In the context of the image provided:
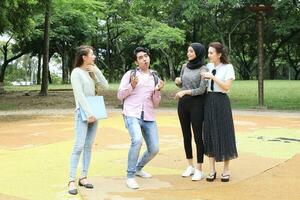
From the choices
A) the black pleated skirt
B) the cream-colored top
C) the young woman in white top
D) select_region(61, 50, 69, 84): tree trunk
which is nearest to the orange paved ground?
the young woman in white top

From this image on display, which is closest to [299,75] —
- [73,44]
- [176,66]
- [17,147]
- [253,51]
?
[253,51]

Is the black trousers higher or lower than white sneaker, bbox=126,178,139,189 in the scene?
higher

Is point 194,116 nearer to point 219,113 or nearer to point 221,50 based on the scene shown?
point 219,113

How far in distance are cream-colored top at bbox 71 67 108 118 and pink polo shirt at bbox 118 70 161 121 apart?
13.0 inches

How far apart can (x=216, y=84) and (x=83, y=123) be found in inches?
70.1

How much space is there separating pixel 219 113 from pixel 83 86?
1.80m

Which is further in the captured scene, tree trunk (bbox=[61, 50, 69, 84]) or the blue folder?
tree trunk (bbox=[61, 50, 69, 84])

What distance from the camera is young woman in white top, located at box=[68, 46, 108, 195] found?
19.7ft

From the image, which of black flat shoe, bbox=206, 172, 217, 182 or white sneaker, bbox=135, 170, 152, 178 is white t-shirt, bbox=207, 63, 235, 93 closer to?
black flat shoe, bbox=206, 172, 217, 182

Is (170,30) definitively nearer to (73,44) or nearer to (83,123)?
(73,44)

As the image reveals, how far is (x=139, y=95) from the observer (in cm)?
636

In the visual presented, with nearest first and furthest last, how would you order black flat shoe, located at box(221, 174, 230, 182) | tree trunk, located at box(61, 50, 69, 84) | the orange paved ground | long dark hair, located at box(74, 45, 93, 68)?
1. the orange paved ground
2. long dark hair, located at box(74, 45, 93, 68)
3. black flat shoe, located at box(221, 174, 230, 182)
4. tree trunk, located at box(61, 50, 69, 84)

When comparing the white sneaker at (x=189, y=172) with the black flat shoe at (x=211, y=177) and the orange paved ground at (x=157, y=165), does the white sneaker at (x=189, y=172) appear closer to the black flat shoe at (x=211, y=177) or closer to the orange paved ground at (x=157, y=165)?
the orange paved ground at (x=157, y=165)

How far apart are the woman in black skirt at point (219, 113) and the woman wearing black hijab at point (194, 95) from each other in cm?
10
